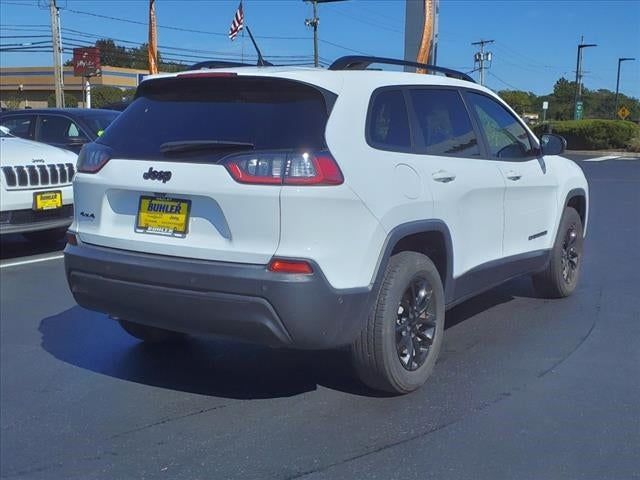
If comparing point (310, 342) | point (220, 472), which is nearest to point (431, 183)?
point (310, 342)

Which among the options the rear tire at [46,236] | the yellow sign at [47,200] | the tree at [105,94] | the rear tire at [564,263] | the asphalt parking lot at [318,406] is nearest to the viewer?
the asphalt parking lot at [318,406]

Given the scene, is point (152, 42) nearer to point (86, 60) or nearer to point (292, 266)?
point (292, 266)

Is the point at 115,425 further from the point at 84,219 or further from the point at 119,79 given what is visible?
the point at 119,79

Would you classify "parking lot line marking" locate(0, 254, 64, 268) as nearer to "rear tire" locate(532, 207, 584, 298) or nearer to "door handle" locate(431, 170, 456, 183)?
"rear tire" locate(532, 207, 584, 298)

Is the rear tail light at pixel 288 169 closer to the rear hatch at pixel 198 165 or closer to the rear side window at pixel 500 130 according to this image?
the rear hatch at pixel 198 165

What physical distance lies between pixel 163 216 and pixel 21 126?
7.83 m

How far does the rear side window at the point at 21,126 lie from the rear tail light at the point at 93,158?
6972mm

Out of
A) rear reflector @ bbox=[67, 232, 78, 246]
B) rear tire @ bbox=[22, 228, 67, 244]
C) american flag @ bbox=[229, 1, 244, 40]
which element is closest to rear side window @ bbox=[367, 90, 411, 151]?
rear reflector @ bbox=[67, 232, 78, 246]

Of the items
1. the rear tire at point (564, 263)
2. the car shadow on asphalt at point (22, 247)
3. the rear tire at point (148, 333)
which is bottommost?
the car shadow on asphalt at point (22, 247)

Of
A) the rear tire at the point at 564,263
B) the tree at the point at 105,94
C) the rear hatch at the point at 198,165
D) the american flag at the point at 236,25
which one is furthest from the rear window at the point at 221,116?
the tree at the point at 105,94

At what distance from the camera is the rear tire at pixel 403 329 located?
382 cm

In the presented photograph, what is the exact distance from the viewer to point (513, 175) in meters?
5.15

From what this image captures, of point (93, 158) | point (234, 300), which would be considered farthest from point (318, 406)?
point (93, 158)

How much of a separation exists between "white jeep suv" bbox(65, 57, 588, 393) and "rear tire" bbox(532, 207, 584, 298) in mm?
1582
